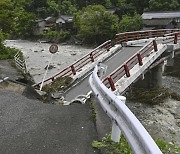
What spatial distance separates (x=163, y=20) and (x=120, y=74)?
32.4m

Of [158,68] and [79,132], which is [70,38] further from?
[79,132]

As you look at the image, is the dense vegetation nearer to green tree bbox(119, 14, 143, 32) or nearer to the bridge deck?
green tree bbox(119, 14, 143, 32)

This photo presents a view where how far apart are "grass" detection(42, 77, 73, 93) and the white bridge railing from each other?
4.14 m

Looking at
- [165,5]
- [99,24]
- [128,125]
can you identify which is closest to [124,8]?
[165,5]

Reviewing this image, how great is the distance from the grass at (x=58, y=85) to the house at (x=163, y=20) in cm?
3173

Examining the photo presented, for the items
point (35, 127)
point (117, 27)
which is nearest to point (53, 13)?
point (117, 27)

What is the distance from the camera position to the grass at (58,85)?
8.65 metres

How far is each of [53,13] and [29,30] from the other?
33.9ft

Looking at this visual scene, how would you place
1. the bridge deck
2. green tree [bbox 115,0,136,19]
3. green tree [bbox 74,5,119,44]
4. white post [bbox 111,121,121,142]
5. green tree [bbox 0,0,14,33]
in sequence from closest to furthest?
white post [bbox 111,121,121,142], the bridge deck, green tree [bbox 0,0,14,33], green tree [bbox 74,5,119,44], green tree [bbox 115,0,136,19]

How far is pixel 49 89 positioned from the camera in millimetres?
8547

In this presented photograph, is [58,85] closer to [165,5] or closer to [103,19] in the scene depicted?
[103,19]

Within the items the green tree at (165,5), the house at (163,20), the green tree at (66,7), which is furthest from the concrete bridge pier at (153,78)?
the green tree at (66,7)

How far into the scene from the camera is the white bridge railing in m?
2.51

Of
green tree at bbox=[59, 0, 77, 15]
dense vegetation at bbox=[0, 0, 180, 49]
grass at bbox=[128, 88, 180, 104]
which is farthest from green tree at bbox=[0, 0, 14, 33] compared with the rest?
green tree at bbox=[59, 0, 77, 15]
